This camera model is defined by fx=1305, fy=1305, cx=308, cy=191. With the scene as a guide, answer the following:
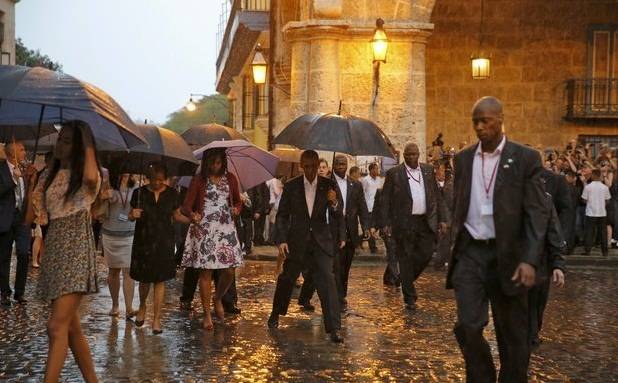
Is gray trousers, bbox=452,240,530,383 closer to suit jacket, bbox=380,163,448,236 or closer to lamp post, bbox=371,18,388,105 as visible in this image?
suit jacket, bbox=380,163,448,236

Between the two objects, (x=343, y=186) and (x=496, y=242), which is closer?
(x=496, y=242)

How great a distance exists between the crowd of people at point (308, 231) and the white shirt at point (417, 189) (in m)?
0.01

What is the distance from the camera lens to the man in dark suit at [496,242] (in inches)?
293

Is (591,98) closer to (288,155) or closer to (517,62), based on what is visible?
(517,62)

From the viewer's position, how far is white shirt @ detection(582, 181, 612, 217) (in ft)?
75.6

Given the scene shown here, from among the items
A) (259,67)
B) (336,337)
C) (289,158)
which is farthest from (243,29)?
(336,337)

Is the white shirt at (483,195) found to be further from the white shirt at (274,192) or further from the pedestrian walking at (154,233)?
the white shirt at (274,192)

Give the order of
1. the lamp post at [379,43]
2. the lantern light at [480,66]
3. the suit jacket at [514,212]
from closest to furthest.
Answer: the suit jacket at [514,212], the lamp post at [379,43], the lantern light at [480,66]

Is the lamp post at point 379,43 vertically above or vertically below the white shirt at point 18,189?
above

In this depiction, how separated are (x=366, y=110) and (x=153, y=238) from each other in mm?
11581

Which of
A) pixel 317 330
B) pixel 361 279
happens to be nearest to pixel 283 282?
pixel 317 330

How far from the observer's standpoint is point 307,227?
1170cm

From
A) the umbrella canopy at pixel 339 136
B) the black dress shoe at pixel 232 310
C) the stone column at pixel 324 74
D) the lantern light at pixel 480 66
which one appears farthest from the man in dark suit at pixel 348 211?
the lantern light at pixel 480 66

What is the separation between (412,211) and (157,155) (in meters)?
3.53
